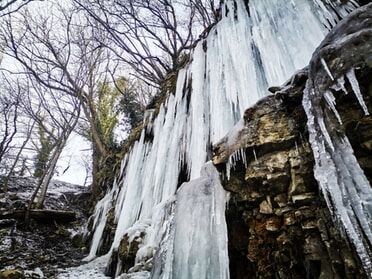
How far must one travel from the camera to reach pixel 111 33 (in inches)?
344

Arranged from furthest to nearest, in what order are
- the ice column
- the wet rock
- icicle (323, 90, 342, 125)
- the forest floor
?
the forest floor, the wet rock, the ice column, icicle (323, 90, 342, 125)

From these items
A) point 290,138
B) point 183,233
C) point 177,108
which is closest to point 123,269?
point 183,233

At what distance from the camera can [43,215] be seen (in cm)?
685

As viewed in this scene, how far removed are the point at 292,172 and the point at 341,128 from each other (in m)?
0.45

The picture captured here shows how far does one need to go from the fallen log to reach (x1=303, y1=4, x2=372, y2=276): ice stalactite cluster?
832 cm

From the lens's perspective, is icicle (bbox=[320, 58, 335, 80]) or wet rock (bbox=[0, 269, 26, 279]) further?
wet rock (bbox=[0, 269, 26, 279])

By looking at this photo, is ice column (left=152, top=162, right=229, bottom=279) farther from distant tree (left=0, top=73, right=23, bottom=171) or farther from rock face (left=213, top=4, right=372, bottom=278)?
distant tree (left=0, top=73, right=23, bottom=171)

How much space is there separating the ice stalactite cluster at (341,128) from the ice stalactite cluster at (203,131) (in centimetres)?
96

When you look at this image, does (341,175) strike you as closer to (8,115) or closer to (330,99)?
(330,99)

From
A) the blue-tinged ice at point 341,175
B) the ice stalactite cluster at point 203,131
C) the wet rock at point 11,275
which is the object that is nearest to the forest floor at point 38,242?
the wet rock at point 11,275

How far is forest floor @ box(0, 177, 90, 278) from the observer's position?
12.4 feet

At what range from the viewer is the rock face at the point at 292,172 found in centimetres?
127

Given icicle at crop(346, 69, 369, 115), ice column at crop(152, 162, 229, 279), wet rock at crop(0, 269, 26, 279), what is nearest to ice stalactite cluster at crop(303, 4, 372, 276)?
icicle at crop(346, 69, 369, 115)

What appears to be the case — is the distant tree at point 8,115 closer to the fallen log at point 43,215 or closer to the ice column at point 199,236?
the fallen log at point 43,215
